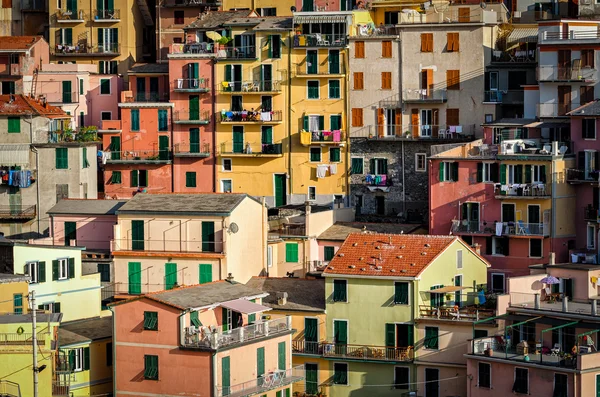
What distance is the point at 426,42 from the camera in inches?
4683

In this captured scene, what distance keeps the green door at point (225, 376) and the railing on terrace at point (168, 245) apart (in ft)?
44.6

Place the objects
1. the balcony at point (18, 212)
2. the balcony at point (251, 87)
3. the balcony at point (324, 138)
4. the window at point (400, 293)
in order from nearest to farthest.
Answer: the window at point (400, 293), the balcony at point (18, 212), the balcony at point (324, 138), the balcony at point (251, 87)

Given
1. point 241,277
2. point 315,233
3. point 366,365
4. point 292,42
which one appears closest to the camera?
point 366,365

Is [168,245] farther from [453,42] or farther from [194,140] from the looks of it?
[453,42]

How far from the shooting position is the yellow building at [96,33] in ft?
434

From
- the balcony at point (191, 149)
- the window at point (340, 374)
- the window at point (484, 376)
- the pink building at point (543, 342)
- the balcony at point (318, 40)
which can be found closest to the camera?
the pink building at point (543, 342)

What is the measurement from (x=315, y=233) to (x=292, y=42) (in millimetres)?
14711

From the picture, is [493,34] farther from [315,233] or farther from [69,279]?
[69,279]

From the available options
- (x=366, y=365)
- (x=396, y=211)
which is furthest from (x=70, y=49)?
(x=366, y=365)

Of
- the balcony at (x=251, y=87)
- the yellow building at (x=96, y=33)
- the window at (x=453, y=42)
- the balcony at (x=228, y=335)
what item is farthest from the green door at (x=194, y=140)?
the balcony at (x=228, y=335)

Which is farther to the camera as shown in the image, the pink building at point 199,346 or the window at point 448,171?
the window at point 448,171

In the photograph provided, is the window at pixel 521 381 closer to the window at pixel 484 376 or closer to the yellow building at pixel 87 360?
the window at pixel 484 376

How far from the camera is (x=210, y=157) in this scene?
12406cm

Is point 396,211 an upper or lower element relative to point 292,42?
lower
